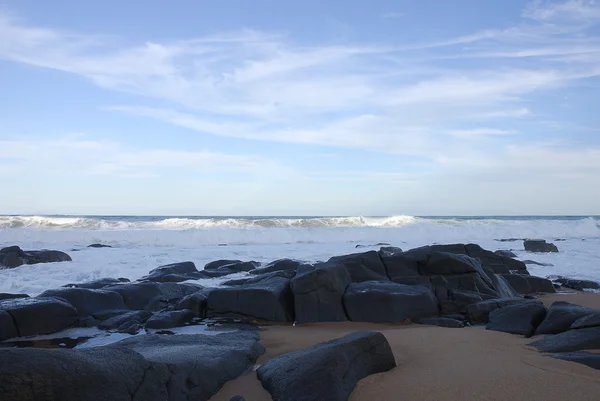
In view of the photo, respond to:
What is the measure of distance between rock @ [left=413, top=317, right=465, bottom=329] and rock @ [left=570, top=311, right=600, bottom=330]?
1.85 meters

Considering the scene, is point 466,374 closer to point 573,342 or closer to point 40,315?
point 573,342

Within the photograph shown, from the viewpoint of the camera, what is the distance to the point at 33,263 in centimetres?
1595

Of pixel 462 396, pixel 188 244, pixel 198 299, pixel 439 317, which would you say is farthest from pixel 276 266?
pixel 188 244

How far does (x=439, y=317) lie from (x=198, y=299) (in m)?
3.96

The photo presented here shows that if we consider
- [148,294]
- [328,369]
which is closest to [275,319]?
[148,294]

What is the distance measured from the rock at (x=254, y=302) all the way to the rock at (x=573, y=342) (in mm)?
3708

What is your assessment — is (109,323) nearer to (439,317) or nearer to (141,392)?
(141,392)

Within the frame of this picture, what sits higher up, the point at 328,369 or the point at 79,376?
the point at 79,376

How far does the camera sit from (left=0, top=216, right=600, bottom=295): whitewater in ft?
47.0

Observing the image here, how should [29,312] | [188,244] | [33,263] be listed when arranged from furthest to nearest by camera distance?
[188,244], [33,263], [29,312]

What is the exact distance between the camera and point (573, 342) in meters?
4.90

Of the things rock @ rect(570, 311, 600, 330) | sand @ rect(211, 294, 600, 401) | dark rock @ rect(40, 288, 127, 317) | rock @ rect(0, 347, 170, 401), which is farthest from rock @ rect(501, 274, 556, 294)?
rock @ rect(0, 347, 170, 401)

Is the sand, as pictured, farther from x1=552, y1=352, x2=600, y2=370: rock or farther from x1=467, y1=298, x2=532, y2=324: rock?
x1=467, y1=298, x2=532, y2=324: rock

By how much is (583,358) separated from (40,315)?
272 inches
